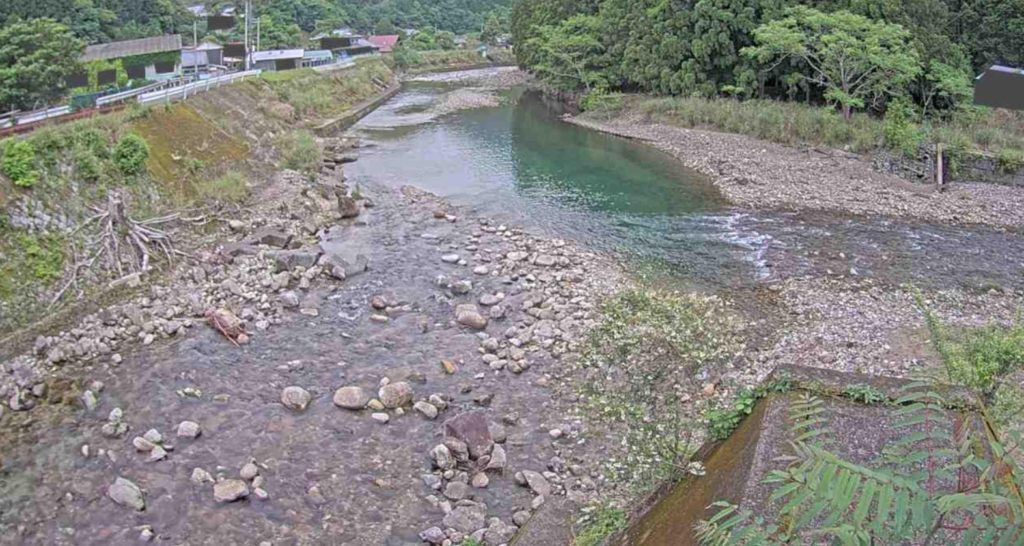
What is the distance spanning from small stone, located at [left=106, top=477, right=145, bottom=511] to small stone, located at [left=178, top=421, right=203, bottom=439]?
1.00 m

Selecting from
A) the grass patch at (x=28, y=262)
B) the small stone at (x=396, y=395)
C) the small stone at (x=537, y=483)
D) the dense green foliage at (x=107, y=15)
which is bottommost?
the small stone at (x=537, y=483)

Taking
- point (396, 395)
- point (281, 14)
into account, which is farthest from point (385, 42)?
point (396, 395)

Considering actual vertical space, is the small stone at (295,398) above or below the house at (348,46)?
below

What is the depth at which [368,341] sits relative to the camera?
11500 millimetres

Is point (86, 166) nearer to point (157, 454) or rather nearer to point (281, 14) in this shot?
point (157, 454)

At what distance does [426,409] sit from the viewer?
9.38m

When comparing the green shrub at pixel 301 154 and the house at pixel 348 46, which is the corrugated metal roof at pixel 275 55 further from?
the green shrub at pixel 301 154

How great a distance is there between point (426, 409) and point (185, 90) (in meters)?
17.1

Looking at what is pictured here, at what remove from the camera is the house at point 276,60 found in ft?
139

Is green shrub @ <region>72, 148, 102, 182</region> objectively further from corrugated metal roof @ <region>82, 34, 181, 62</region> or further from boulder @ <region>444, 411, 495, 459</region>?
corrugated metal roof @ <region>82, 34, 181, 62</region>

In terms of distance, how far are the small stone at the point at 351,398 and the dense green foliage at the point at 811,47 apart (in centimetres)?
2171

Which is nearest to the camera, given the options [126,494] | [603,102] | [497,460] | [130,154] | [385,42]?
[126,494]

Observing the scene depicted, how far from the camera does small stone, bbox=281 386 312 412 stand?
9.46 m

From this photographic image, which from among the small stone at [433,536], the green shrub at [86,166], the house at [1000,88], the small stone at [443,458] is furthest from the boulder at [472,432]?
the house at [1000,88]
